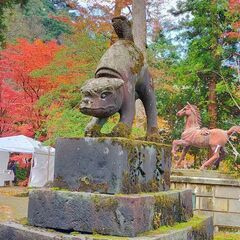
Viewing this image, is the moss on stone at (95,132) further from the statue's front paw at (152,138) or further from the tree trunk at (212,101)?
the tree trunk at (212,101)

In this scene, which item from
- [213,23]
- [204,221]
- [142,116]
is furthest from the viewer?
[213,23]

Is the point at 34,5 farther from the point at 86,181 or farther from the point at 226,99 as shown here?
the point at 86,181

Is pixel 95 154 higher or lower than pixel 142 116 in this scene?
lower

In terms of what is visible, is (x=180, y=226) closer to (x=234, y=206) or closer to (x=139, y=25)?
(x=234, y=206)

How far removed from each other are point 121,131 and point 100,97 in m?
0.35

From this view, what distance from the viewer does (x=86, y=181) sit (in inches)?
141

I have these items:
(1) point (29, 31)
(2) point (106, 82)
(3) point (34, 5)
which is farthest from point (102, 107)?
(3) point (34, 5)

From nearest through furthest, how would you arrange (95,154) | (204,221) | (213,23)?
(95,154), (204,221), (213,23)

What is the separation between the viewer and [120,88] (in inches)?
151

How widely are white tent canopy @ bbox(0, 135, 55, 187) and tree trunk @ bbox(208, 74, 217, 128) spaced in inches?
283

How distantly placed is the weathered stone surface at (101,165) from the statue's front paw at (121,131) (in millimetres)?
102

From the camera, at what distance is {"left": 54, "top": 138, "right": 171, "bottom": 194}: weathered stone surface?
11.6 ft

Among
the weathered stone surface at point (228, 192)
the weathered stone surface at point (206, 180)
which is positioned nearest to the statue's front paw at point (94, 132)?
the weathered stone surface at point (206, 180)

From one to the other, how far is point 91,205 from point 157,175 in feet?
3.46
